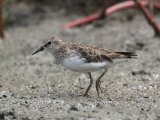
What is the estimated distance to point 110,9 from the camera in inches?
426

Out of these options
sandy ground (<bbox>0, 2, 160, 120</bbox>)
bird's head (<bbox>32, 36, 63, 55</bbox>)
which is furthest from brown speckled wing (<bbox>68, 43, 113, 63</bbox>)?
sandy ground (<bbox>0, 2, 160, 120</bbox>)

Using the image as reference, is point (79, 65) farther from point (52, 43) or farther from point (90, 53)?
point (52, 43)

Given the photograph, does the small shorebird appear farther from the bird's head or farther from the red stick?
the red stick

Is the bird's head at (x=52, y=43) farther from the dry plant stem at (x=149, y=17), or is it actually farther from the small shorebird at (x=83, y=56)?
the dry plant stem at (x=149, y=17)

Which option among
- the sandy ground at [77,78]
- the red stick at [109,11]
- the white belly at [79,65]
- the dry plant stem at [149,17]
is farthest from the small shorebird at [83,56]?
the red stick at [109,11]

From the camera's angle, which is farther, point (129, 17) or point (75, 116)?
point (129, 17)

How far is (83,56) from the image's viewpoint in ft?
21.4

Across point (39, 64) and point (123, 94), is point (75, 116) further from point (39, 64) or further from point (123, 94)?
point (39, 64)

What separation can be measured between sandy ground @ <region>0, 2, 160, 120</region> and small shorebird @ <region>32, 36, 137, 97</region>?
0.38 meters

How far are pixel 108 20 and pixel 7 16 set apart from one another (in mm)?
2183

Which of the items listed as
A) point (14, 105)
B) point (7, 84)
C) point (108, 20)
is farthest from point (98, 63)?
point (108, 20)

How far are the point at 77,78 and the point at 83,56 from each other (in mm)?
1587

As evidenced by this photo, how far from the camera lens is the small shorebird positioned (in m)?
6.48

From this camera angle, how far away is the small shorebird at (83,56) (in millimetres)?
6477
